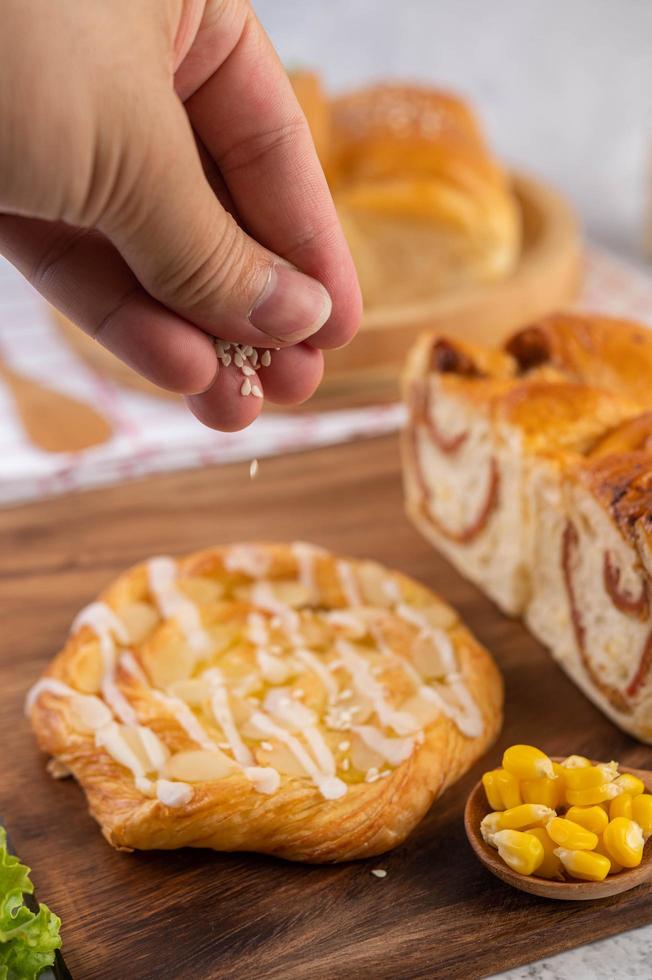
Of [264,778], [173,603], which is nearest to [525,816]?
[264,778]

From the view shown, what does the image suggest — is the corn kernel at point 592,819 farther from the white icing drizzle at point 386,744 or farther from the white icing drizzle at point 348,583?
the white icing drizzle at point 348,583

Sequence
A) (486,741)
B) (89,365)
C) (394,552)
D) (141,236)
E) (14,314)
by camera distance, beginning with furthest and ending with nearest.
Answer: (14,314) < (89,365) < (394,552) < (486,741) < (141,236)

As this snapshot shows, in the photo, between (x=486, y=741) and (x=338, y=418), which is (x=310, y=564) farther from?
(x=338, y=418)

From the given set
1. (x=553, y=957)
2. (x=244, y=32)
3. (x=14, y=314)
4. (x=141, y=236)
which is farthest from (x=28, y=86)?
(x=14, y=314)

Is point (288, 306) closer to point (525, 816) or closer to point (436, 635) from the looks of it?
point (525, 816)

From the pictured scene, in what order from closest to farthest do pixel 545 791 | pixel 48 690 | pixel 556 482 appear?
pixel 545 791, pixel 48 690, pixel 556 482

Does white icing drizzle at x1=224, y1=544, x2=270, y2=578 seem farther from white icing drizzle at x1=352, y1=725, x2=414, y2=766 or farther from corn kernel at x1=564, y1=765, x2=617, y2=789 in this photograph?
corn kernel at x1=564, y1=765, x2=617, y2=789
